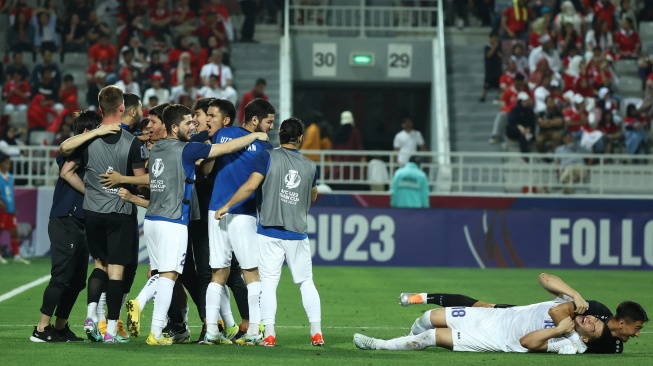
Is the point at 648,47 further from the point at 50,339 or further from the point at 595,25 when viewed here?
the point at 50,339

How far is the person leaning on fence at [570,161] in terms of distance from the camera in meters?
25.9

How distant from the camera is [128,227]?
11422 mm

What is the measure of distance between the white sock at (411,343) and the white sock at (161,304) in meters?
1.92

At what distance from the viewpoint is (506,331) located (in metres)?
11.0

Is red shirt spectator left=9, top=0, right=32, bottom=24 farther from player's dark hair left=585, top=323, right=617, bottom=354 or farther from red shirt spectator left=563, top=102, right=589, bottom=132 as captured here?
player's dark hair left=585, top=323, right=617, bottom=354

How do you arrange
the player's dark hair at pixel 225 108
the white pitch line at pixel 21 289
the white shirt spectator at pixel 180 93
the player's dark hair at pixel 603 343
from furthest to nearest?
the white shirt spectator at pixel 180 93, the white pitch line at pixel 21 289, the player's dark hair at pixel 225 108, the player's dark hair at pixel 603 343

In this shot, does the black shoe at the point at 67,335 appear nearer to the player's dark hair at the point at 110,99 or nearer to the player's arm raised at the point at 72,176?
the player's arm raised at the point at 72,176

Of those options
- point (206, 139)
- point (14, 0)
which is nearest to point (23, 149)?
point (14, 0)

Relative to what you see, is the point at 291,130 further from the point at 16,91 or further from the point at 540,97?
the point at 16,91

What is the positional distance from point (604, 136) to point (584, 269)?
6.64m

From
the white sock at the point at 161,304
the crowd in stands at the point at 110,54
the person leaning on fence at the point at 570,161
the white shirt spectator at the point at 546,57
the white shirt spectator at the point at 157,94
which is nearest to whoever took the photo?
the white sock at the point at 161,304

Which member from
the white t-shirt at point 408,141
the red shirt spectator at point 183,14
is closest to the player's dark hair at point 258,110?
the white t-shirt at point 408,141

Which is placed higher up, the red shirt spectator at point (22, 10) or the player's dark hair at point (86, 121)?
the red shirt spectator at point (22, 10)

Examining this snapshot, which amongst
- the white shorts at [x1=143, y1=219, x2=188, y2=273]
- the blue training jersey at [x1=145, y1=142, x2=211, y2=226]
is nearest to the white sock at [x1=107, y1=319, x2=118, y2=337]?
the white shorts at [x1=143, y1=219, x2=188, y2=273]
